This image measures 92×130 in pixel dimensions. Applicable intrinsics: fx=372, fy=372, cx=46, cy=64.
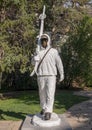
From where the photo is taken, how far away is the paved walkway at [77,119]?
367 inches

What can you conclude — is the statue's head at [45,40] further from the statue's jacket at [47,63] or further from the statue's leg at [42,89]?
the statue's leg at [42,89]

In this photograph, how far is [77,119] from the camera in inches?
404

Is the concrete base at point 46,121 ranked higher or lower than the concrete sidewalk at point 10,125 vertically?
higher

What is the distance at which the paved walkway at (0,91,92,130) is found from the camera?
9328 mm

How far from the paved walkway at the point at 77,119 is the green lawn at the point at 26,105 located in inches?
14.0

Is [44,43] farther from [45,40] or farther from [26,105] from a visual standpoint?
[26,105]

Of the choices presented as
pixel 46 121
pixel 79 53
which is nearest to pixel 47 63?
pixel 46 121

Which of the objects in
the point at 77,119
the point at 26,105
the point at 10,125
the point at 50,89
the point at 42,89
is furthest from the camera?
the point at 26,105

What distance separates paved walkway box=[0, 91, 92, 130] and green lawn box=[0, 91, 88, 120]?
1.17ft

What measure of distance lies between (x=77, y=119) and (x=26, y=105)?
272 cm

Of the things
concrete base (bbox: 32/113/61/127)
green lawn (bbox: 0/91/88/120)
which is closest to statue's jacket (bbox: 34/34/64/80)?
concrete base (bbox: 32/113/61/127)

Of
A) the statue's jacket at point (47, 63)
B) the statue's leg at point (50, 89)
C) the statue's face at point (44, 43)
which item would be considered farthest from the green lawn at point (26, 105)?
the statue's face at point (44, 43)

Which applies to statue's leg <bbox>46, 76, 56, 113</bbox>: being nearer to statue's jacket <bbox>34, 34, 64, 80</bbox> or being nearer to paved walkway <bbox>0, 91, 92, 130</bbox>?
statue's jacket <bbox>34, 34, 64, 80</bbox>

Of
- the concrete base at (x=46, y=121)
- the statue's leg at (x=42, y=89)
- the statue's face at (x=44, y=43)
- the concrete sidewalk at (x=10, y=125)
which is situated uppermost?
the statue's face at (x=44, y=43)
